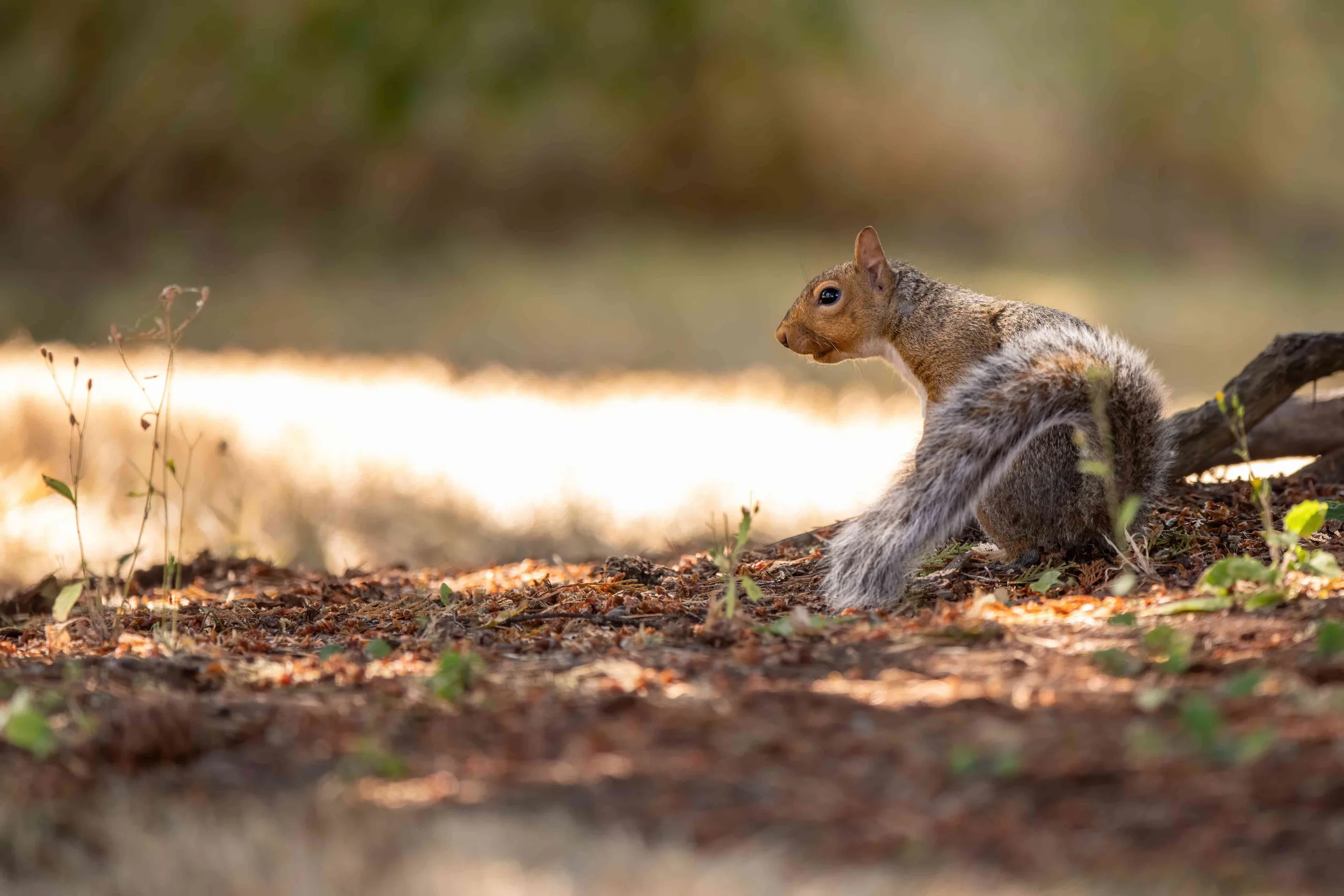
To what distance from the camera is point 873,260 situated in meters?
5.00

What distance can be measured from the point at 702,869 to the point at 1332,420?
4.76 metres

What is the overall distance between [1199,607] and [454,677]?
1.76m

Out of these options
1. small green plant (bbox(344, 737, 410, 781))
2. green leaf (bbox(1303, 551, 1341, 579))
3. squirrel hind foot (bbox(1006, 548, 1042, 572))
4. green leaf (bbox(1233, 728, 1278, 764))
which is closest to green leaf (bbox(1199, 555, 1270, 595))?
green leaf (bbox(1303, 551, 1341, 579))

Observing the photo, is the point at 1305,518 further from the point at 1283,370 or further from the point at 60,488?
the point at 60,488

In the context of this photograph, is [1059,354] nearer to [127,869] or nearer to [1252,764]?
[1252,764]

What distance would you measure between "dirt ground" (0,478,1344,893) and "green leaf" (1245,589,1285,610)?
0.02 meters

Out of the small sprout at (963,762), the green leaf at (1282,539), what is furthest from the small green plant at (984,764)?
the green leaf at (1282,539)

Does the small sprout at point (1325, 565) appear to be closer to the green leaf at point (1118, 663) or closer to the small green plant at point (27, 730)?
the green leaf at point (1118, 663)

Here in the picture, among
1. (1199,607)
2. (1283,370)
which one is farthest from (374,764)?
(1283,370)

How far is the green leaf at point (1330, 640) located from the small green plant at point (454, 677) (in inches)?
68.1

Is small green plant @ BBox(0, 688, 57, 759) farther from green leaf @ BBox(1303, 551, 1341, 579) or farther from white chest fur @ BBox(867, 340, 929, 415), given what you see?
white chest fur @ BBox(867, 340, 929, 415)

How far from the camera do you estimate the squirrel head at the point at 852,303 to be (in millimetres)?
4977

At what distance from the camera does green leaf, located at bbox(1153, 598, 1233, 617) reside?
297 centimetres

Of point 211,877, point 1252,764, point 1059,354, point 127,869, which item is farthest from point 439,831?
point 1059,354
